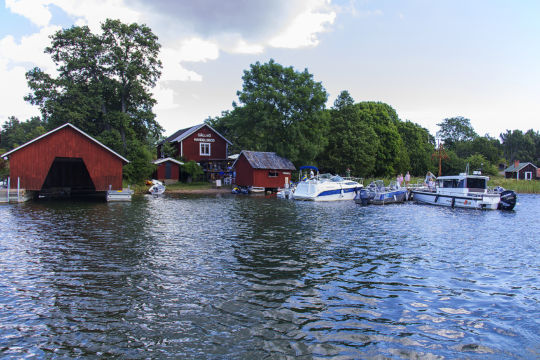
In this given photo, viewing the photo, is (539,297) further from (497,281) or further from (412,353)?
(412,353)

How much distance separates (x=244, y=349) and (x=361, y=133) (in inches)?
1986

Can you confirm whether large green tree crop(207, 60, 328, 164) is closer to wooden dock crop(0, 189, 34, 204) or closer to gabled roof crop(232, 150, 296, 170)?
gabled roof crop(232, 150, 296, 170)

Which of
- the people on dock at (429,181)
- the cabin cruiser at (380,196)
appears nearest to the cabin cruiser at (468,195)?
the cabin cruiser at (380,196)

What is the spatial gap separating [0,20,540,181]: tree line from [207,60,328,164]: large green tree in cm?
14

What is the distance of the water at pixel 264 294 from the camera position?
6379 mm

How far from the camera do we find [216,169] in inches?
2207

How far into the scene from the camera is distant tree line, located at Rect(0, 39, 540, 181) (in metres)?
41.5

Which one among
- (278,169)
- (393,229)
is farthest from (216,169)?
(393,229)

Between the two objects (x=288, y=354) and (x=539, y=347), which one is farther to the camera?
(x=539, y=347)

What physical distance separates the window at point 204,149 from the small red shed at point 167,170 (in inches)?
254

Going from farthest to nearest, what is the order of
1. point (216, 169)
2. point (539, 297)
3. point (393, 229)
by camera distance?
1. point (216, 169)
2. point (393, 229)
3. point (539, 297)

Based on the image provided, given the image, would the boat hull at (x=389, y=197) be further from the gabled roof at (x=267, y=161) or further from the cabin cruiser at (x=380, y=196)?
the gabled roof at (x=267, y=161)

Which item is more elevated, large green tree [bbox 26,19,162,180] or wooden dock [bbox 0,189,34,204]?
large green tree [bbox 26,19,162,180]

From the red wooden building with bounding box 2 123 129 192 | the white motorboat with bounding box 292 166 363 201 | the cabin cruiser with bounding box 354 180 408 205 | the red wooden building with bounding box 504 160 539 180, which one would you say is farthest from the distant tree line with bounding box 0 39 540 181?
the red wooden building with bounding box 504 160 539 180
